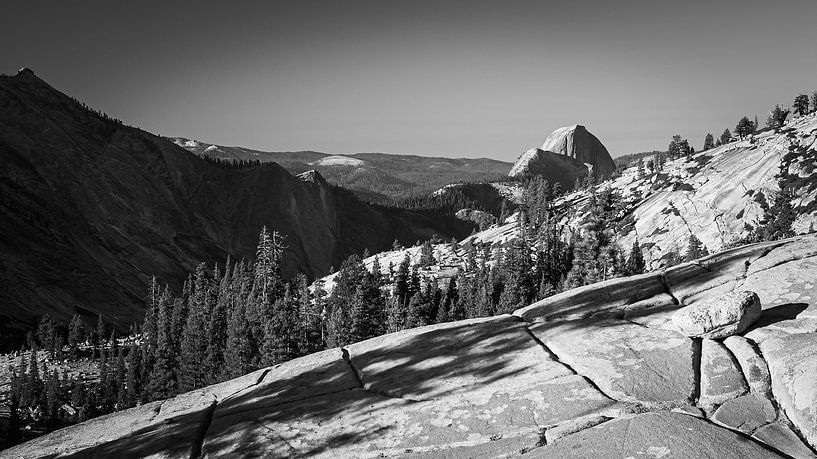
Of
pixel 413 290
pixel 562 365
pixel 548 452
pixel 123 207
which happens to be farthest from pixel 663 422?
pixel 123 207

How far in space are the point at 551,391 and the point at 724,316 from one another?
7.27m

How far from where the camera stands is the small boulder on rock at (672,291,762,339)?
18.2 meters

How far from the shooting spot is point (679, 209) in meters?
128

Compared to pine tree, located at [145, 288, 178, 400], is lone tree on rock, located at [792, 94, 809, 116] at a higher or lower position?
higher

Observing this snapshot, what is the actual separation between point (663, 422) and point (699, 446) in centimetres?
130

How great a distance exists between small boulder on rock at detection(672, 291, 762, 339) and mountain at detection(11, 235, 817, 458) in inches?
12.8

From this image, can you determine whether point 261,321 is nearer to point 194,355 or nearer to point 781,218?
point 194,355

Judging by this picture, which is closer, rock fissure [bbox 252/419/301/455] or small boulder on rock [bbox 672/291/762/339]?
rock fissure [bbox 252/419/301/455]

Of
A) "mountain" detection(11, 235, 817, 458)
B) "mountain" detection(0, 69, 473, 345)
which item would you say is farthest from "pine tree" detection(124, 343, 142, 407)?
"mountain" detection(11, 235, 817, 458)

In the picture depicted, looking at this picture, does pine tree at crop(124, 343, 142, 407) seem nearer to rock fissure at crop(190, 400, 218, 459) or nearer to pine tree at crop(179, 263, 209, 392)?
pine tree at crop(179, 263, 209, 392)

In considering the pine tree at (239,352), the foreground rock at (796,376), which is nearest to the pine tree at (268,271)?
the pine tree at (239,352)

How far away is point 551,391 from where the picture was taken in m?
17.6

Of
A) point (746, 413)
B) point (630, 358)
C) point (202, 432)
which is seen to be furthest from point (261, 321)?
point (746, 413)

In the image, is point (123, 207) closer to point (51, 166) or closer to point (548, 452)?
point (51, 166)
